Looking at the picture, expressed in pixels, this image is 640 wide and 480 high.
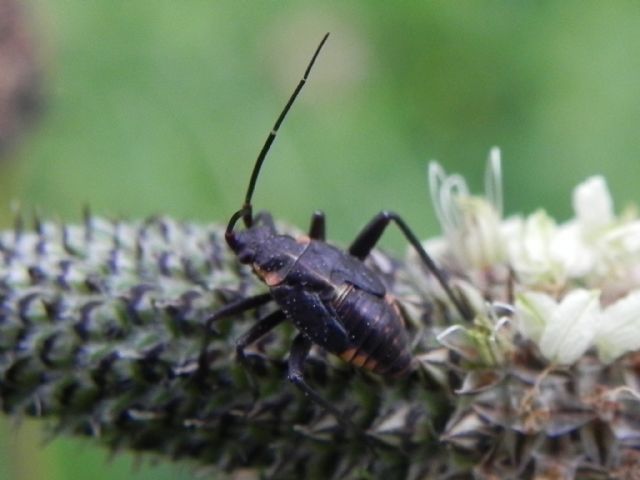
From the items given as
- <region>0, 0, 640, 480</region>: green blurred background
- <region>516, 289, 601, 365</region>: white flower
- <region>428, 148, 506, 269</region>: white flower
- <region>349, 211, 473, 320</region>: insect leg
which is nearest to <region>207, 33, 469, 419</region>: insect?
<region>349, 211, 473, 320</region>: insect leg

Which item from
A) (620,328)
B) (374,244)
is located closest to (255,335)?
(374,244)

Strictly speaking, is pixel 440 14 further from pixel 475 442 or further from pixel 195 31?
pixel 475 442

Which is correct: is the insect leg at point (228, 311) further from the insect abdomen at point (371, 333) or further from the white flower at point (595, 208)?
the white flower at point (595, 208)

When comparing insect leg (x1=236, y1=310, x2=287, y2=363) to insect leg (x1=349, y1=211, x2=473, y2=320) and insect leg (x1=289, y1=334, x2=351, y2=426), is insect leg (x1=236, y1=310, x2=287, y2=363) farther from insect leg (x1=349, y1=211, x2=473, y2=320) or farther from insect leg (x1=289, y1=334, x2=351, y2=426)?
insect leg (x1=349, y1=211, x2=473, y2=320)

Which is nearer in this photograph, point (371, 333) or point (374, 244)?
point (371, 333)

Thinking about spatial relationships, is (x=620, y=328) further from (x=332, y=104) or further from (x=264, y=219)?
(x=332, y=104)

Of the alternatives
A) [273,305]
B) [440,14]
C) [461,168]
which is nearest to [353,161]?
[461,168]
